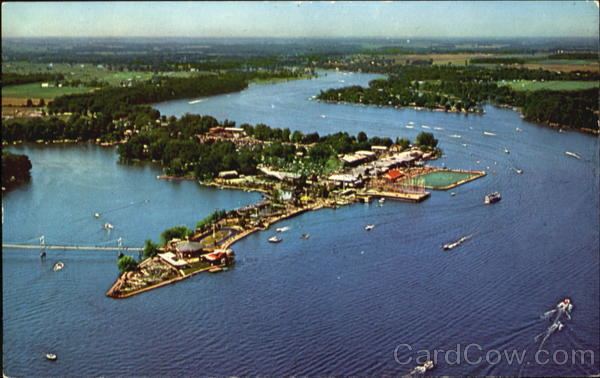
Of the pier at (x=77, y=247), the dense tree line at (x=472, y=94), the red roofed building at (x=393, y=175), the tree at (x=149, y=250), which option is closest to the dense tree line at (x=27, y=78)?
the dense tree line at (x=472, y=94)

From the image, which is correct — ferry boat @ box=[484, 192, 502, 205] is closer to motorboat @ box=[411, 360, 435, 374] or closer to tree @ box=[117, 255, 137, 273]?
motorboat @ box=[411, 360, 435, 374]

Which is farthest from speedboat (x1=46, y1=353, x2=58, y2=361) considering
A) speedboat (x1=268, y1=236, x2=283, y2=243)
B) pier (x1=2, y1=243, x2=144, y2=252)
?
speedboat (x1=268, y1=236, x2=283, y2=243)

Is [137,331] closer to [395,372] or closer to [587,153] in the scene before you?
[395,372]

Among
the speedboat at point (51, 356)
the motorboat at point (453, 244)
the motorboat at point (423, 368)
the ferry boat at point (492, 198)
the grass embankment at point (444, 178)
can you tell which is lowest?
the speedboat at point (51, 356)

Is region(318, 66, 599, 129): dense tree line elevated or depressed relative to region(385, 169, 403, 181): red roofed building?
elevated

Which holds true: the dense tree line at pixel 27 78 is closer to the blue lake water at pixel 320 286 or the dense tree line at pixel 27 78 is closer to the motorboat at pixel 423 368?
the blue lake water at pixel 320 286

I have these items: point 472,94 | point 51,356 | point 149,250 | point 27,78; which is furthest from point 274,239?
point 27,78
